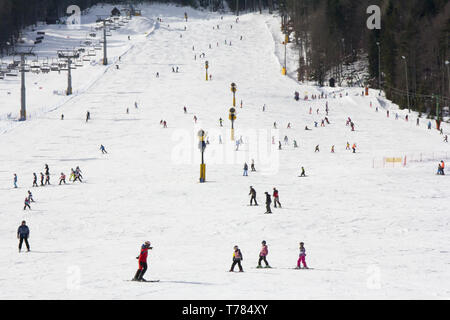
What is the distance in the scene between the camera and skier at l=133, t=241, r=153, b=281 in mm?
15703

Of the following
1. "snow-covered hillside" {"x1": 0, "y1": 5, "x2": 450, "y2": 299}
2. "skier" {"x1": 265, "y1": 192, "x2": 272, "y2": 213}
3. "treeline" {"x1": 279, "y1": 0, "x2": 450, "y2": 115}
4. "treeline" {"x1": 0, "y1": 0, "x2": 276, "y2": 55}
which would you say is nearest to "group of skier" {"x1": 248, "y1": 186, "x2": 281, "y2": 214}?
"skier" {"x1": 265, "y1": 192, "x2": 272, "y2": 213}

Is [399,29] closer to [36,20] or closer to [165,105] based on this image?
[165,105]

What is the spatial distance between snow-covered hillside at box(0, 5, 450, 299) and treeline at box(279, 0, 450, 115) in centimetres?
525

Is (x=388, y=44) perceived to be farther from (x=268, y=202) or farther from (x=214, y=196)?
(x=268, y=202)

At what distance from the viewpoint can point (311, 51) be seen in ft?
284

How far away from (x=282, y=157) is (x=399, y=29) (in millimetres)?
41549

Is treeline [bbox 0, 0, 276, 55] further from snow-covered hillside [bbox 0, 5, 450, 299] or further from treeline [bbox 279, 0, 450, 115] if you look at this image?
treeline [bbox 279, 0, 450, 115]

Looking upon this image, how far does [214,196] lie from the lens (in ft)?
98.1

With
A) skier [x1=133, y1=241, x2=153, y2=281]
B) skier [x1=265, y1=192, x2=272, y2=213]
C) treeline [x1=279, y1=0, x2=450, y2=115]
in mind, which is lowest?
skier [x1=133, y1=241, x2=153, y2=281]

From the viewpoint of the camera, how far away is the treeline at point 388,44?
66812 millimetres

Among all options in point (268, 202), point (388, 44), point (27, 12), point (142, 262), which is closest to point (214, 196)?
point (268, 202)

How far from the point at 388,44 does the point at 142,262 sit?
6374 cm

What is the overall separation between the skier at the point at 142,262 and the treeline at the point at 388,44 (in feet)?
141
